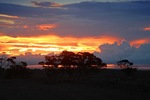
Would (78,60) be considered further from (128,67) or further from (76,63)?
(128,67)

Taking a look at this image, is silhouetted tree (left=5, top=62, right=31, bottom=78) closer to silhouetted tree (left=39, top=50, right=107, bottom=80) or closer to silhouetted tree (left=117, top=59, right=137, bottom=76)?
silhouetted tree (left=39, top=50, right=107, bottom=80)

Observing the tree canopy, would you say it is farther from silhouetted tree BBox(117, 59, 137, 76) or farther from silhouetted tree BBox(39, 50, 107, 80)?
silhouetted tree BBox(117, 59, 137, 76)

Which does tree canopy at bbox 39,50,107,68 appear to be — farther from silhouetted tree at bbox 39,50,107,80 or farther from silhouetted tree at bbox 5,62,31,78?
silhouetted tree at bbox 5,62,31,78

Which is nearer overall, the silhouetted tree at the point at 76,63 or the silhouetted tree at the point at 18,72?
the silhouetted tree at the point at 76,63

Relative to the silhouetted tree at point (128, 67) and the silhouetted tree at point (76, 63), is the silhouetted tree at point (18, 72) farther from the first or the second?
the silhouetted tree at point (128, 67)

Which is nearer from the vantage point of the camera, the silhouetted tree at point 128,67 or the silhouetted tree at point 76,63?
the silhouetted tree at point 76,63

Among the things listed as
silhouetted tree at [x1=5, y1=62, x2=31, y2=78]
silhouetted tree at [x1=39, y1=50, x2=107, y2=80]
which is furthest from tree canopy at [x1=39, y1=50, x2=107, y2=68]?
silhouetted tree at [x1=5, y1=62, x2=31, y2=78]

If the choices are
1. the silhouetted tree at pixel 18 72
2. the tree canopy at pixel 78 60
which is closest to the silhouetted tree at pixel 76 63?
the tree canopy at pixel 78 60

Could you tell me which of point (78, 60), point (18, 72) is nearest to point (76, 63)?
point (78, 60)

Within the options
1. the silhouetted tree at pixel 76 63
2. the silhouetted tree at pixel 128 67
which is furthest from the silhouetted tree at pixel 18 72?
the silhouetted tree at pixel 128 67

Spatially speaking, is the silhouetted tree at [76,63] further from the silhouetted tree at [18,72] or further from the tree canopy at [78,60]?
the silhouetted tree at [18,72]

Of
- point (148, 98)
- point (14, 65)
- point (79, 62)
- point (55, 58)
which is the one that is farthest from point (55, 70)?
point (148, 98)

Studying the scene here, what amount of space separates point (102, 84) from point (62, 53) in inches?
872

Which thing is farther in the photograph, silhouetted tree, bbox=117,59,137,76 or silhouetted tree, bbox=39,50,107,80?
silhouetted tree, bbox=117,59,137,76
